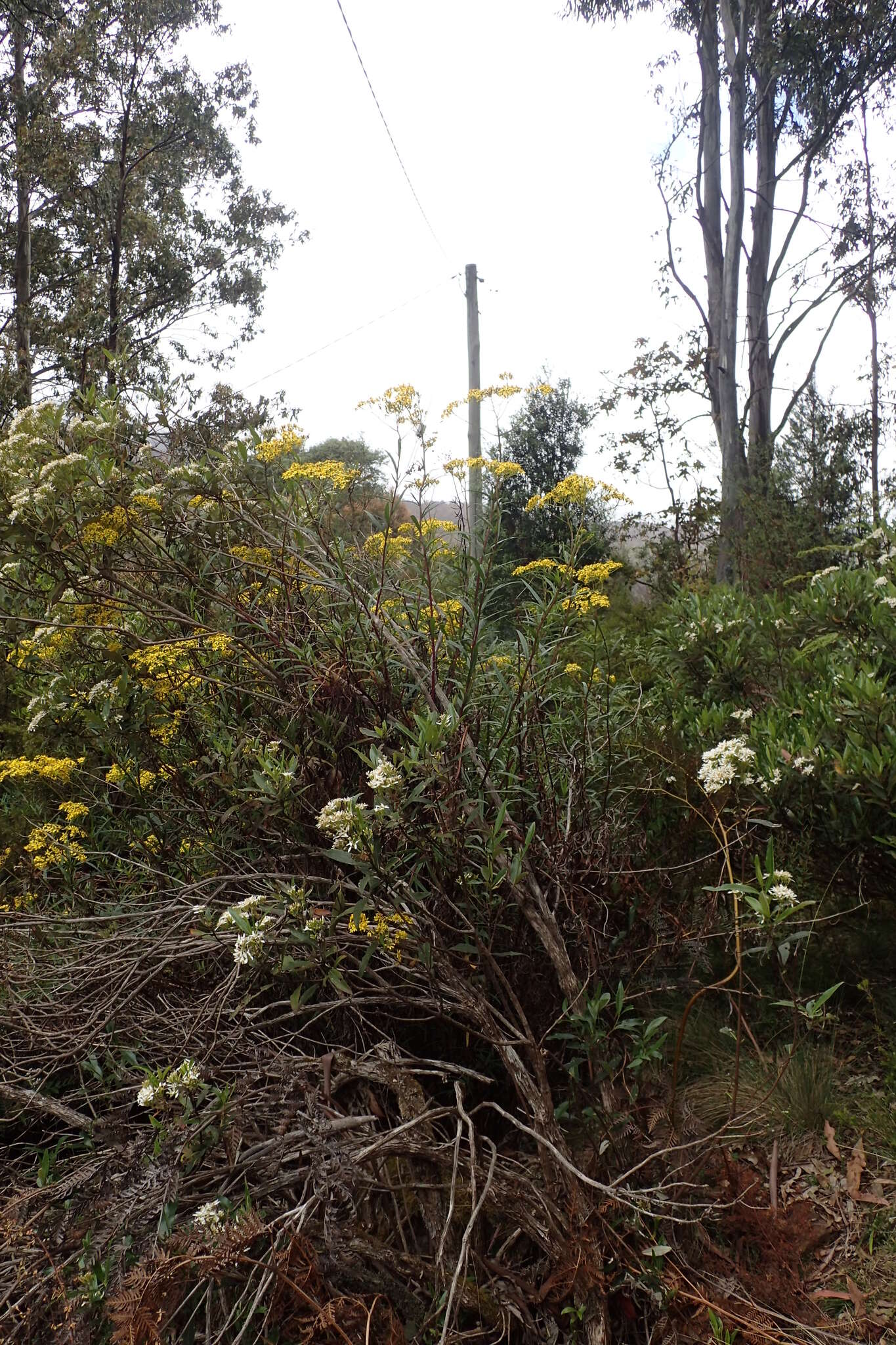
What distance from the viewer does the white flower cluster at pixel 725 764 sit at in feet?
7.94

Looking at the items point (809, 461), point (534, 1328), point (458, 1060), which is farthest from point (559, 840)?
point (809, 461)

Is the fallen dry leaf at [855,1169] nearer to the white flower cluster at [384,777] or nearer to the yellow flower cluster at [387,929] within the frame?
the yellow flower cluster at [387,929]

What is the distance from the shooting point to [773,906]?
8.82 ft

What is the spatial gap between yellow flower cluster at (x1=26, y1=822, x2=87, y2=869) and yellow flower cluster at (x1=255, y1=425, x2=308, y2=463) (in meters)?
1.47

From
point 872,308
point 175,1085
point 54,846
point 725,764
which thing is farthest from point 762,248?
point 175,1085

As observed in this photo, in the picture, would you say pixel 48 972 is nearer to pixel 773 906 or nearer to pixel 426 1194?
pixel 426 1194

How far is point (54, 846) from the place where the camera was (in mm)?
3357

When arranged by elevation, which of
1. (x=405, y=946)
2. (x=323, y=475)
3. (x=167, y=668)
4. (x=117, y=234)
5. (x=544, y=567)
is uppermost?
(x=117, y=234)

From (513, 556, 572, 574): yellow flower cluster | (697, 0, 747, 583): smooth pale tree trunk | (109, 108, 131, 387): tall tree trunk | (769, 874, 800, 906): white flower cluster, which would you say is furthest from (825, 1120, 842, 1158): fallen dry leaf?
(109, 108, 131, 387): tall tree trunk

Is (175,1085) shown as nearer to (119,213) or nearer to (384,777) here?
(384,777)

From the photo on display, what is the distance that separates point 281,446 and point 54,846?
63.9 inches

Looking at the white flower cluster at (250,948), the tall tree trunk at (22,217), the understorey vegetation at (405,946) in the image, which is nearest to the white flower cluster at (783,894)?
the understorey vegetation at (405,946)

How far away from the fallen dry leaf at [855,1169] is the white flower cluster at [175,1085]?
1684 millimetres

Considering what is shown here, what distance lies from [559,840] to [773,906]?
0.64 metres
